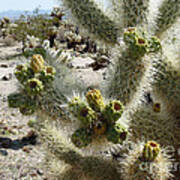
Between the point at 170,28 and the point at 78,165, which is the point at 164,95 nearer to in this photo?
the point at 170,28

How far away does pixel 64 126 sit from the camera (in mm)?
1863

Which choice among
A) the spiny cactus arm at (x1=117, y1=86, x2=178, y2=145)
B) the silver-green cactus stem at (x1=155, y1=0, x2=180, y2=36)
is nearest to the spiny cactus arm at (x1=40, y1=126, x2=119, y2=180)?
the spiny cactus arm at (x1=117, y1=86, x2=178, y2=145)

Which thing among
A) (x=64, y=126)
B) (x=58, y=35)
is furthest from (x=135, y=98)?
(x=58, y=35)

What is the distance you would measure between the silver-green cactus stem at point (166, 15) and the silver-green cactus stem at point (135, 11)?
0.18m

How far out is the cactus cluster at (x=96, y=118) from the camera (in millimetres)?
1427

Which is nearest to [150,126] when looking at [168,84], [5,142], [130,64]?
[168,84]

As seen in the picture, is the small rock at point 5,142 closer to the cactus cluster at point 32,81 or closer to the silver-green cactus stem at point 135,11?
the cactus cluster at point 32,81

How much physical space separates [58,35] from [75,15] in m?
7.89

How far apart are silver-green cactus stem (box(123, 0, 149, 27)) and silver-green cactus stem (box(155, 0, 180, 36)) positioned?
0.18 meters

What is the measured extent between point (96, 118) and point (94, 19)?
3.71ft

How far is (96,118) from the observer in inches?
57.0

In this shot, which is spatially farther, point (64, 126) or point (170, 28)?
point (170, 28)

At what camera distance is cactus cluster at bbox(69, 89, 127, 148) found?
143 centimetres

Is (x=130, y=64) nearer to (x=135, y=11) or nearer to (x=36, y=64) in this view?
(x=36, y=64)
